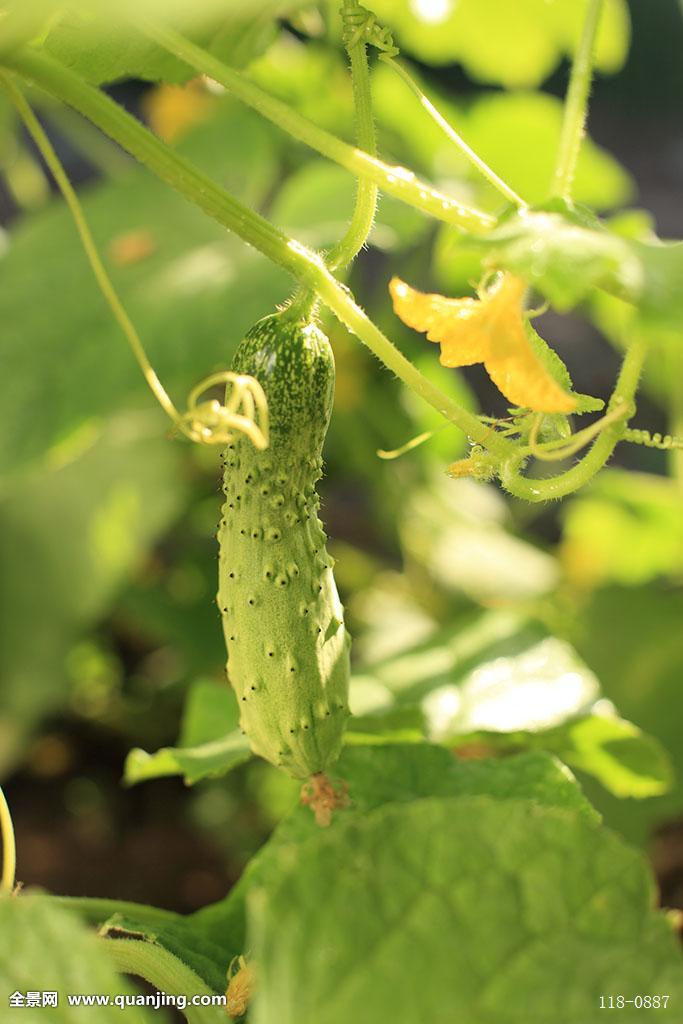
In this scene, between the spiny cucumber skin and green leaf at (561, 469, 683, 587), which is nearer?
the spiny cucumber skin

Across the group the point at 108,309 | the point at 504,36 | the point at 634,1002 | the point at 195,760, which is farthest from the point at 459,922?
the point at 504,36

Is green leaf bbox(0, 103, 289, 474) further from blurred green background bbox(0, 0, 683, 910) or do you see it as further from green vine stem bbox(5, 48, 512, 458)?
green vine stem bbox(5, 48, 512, 458)

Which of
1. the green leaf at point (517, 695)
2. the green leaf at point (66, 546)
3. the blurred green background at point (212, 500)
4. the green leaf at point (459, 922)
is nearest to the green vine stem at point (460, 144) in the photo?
the green leaf at point (459, 922)

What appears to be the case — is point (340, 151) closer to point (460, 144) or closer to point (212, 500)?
point (460, 144)

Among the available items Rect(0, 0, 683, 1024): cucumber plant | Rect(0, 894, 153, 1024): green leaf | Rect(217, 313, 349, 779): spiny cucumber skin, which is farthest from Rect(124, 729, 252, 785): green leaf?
Rect(0, 894, 153, 1024): green leaf

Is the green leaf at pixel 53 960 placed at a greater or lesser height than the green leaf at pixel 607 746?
lesser

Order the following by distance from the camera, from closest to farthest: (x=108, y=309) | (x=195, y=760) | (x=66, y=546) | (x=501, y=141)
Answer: (x=195, y=760) < (x=108, y=309) < (x=66, y=546) < (x=501, y=141)

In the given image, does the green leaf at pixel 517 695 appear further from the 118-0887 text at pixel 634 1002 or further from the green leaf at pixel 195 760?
the 118-0887 text at pixel 634 1002

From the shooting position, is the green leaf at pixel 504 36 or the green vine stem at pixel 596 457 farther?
the green leaf at pixel 504 36
